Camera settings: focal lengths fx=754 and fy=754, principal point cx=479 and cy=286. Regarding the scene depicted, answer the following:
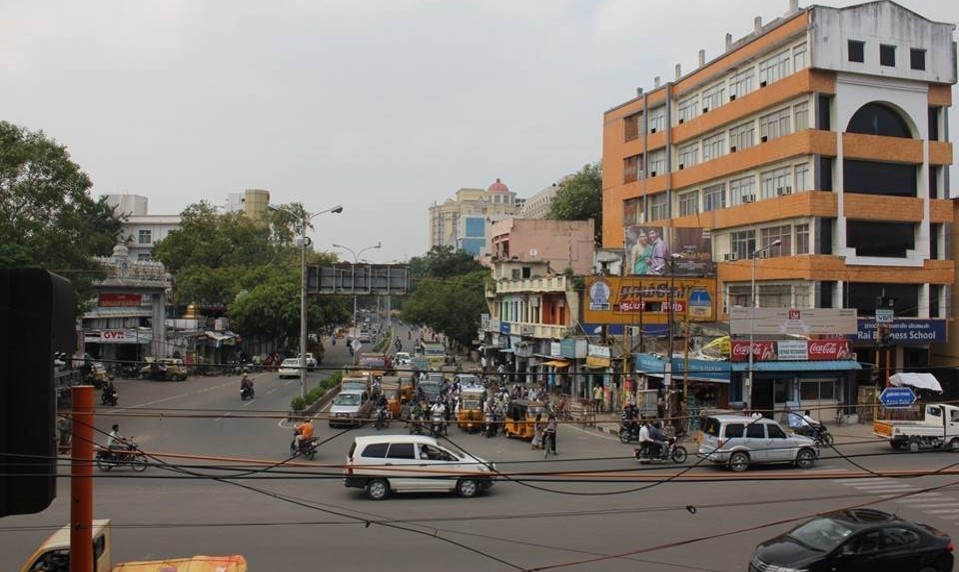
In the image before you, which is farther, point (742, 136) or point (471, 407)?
point (742, 136)

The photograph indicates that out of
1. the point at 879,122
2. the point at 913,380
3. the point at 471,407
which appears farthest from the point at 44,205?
the point at 879,122

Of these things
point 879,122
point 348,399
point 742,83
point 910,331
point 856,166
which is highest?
point 742,83

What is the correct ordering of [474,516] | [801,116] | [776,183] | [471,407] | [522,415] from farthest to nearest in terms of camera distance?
1. [776,183]
2. [801,116]
3. [471,407]
4. [522,415]
5. [474,516]

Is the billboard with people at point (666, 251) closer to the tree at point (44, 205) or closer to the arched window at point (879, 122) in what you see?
the arched window at point (879, 122)

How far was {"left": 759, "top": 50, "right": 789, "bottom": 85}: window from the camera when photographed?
1459 inches

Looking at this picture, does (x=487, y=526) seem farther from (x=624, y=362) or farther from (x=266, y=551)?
(x=624, y=362)

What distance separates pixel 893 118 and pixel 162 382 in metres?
40.7

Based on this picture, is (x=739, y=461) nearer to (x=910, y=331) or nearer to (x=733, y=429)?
(x=733, y=429)

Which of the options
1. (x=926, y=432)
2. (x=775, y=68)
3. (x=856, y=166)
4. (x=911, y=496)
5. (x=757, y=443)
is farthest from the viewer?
(x=775, y=68)

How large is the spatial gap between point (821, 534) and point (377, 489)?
29.8 ft

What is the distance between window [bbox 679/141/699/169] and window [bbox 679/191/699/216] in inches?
69.7

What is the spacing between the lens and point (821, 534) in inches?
441

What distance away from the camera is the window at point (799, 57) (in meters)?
35.6

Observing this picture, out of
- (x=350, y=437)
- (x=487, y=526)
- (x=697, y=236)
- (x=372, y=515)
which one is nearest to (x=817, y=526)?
(x=487, y=526)
